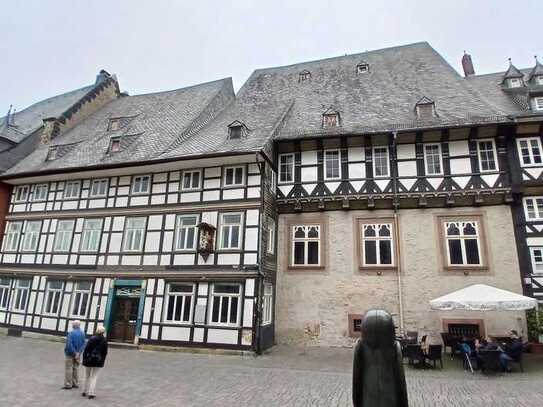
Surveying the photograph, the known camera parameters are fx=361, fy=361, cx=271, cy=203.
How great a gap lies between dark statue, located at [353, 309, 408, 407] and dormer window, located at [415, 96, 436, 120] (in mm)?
14266

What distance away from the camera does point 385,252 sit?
15273 mm

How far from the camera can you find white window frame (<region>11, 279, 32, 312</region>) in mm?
17797

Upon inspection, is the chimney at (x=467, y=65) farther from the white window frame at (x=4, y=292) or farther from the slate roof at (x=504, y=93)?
the white window frame at (x=4, y=292)

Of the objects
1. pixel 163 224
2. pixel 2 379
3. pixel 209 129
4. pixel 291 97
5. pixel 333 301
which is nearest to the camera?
A: pixel 2 379

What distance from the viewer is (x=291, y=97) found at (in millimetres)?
21469

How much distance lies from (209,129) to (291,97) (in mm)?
5460

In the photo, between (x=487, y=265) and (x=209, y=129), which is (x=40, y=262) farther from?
(x=487, y=265)

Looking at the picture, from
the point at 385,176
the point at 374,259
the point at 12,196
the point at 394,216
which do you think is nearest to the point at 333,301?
the point at 374,259

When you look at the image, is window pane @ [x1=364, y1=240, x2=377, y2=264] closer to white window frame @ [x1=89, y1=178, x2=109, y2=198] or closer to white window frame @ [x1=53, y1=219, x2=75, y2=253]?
white window frame @ [x1=89, y1=178, x2=109, y2=198]

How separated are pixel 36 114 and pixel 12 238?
12488 millimetres

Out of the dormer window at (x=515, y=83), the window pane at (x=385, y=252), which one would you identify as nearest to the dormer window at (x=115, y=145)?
the window pane at (x=385, y=252)

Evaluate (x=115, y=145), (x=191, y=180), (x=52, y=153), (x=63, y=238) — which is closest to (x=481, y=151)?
(x=191, y=180)

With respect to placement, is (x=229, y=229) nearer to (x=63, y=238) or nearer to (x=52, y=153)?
(x=63, y=238)

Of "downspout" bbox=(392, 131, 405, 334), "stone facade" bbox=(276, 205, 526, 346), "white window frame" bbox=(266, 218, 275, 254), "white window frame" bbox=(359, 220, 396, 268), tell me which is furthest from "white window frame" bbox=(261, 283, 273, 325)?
"downspout" bbox=(392, 131, 405, 334)
